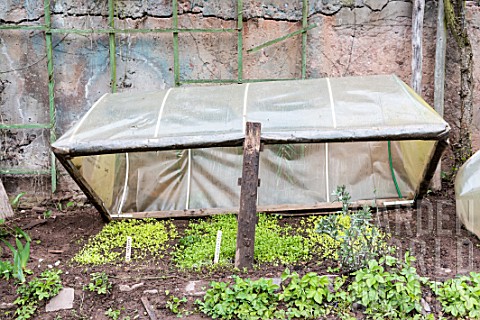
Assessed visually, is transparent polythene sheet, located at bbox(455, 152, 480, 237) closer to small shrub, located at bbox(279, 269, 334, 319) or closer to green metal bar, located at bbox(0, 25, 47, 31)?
small shrub, located at bbox(279, 269, 334, 319)

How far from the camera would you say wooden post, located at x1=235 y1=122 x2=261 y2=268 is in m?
4.57

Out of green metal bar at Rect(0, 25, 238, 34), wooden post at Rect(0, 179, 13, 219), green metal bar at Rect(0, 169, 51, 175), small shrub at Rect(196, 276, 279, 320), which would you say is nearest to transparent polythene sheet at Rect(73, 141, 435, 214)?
green metal bar at Rect(0, 169, 51, 175)

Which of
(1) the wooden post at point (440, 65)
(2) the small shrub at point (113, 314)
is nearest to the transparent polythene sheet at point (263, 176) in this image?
(1) the wooden post at point (440, 65)

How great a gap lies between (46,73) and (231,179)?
2.50 metres

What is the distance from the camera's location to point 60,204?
21.7 feet

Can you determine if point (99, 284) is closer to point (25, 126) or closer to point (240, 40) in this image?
point (25, 126)

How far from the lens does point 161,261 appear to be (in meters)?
4.89

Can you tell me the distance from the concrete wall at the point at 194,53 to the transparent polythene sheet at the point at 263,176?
972mm

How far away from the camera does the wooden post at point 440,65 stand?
6.41m

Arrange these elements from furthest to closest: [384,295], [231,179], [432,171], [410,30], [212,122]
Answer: [410,30], [231,179], [432,171], [212,122], [384,295]

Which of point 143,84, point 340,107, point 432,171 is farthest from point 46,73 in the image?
point 432,171

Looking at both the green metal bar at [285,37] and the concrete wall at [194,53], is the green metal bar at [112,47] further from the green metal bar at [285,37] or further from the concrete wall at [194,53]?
the green metal bar at [285,37]

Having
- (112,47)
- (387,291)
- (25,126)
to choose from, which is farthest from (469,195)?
(25,126)

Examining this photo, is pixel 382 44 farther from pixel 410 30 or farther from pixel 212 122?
pixel 212 122
